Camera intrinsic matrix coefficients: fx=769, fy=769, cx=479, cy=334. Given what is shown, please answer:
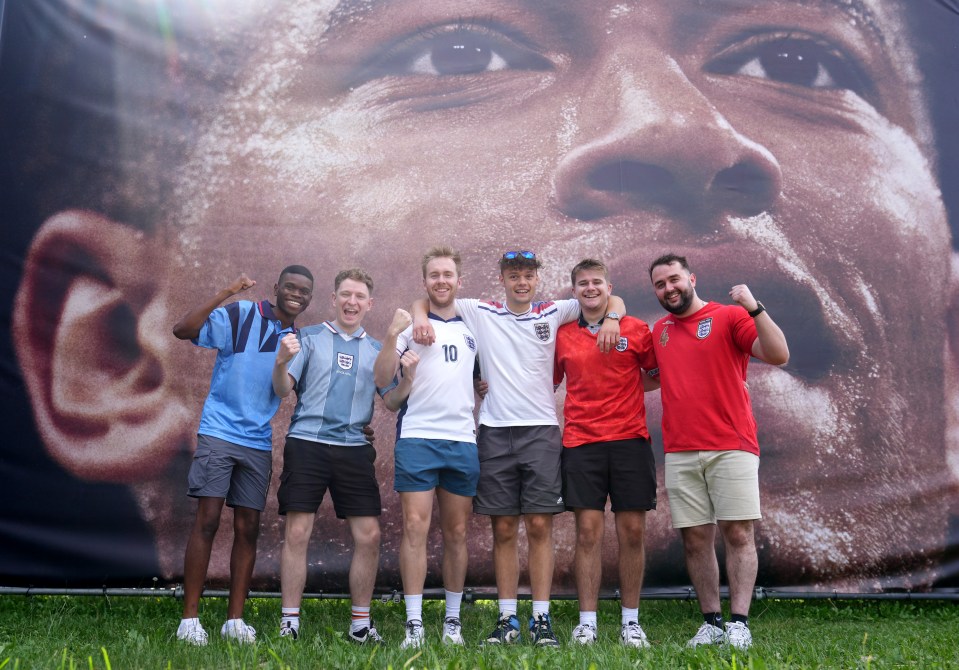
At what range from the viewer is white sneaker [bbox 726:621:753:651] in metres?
2.90

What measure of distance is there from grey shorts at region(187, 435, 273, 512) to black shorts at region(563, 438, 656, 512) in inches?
52.5

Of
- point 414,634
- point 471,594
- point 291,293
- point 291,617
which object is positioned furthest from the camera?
point 471,594

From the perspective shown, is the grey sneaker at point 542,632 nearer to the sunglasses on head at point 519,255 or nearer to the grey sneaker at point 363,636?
the grey sneaker at point 363,636

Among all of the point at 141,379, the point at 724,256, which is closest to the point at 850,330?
the point at 724,256

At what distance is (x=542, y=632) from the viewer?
297 cm

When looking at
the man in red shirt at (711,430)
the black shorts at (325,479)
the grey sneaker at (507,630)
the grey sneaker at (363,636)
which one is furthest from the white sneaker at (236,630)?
the man in red shirt at (711,430)

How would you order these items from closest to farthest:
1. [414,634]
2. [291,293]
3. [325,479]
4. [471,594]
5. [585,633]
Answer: [414,634] → [585,633] → [325,479] → [291,293] → [471,594]

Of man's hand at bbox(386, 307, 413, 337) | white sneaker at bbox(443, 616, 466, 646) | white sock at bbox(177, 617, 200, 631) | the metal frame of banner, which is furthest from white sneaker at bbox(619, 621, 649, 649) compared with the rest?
white sock at bbox(177, 617, 200, 631)

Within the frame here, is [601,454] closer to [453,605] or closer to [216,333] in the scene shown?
[453,605]

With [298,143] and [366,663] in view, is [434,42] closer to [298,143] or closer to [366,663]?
[298,143]

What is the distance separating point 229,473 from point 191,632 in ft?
2.13

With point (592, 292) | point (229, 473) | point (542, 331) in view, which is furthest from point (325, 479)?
point (592, 292)

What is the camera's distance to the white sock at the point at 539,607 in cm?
304

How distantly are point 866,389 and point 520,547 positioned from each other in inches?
83.5
